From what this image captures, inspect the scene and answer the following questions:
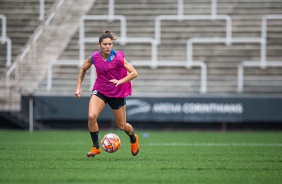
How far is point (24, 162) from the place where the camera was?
10445 mm

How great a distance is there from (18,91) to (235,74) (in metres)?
7.56

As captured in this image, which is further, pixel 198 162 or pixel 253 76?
pixel 253 76

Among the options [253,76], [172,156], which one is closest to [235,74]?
[253,76]

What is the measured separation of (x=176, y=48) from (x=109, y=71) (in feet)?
46.3

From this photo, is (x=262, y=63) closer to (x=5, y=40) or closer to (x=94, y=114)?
(x=5, y=40)

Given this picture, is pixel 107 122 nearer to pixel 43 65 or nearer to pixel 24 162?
pixel 43 65

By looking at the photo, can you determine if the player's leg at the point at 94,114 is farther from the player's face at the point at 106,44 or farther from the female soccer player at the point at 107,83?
the player's face at the point at 106,44

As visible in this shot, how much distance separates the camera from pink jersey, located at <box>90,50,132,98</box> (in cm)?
1139

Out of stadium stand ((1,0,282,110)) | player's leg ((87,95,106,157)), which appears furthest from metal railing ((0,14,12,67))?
player's leg ((87,95,106,157))

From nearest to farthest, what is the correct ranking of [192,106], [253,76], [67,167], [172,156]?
[67,167] < [172,156] < [192,106] < [253,76]

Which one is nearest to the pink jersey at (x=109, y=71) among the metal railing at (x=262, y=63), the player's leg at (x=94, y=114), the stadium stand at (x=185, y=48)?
the player's leg at (x=94, y=114)

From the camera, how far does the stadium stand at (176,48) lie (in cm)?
2406

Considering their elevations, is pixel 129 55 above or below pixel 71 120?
above

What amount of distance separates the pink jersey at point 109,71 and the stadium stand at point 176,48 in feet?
37.3
